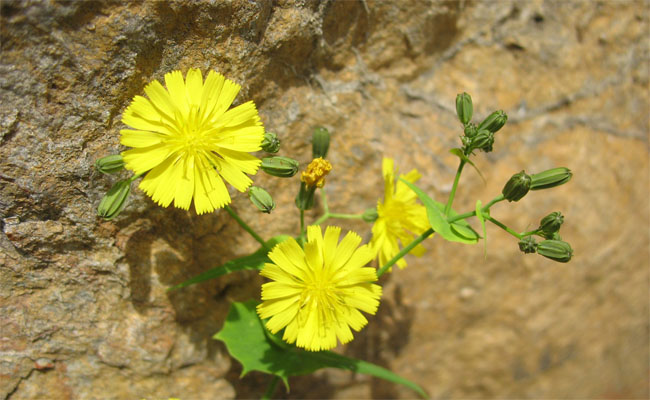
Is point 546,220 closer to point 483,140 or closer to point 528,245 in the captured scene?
point 528,245

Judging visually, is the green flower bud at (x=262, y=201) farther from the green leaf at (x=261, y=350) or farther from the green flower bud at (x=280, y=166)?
the green leaf at (x=261, y=350)

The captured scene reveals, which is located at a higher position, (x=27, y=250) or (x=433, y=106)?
(x=433, y=106)

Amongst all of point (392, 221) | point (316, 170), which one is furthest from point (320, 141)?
point (392, 221)

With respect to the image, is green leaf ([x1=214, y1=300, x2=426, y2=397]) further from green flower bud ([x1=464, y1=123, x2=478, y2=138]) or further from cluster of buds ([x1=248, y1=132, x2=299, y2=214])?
green flower bud ([x1=464, y1=123, x2=478, y2=138])

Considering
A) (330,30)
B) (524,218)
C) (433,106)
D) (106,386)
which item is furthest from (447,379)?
(330,30)

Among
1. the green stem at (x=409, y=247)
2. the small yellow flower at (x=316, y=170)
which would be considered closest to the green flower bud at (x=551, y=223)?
the green stem at (x=409, y=247)

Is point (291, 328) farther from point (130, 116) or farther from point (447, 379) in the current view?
point (447, 379)
